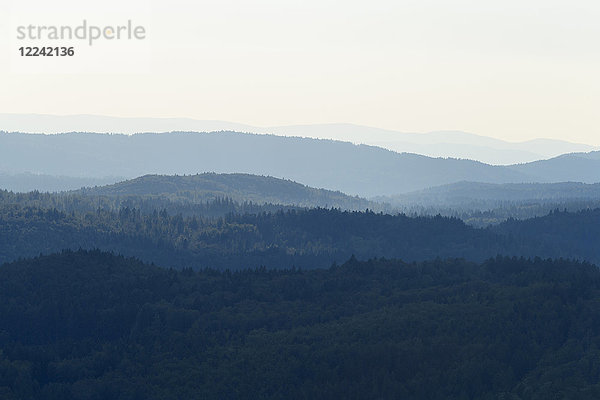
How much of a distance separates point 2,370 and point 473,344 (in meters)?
89.1

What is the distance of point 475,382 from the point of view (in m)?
178

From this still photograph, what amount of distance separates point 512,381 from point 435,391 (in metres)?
14.4

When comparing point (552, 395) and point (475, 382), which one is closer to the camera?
point (552, 395)

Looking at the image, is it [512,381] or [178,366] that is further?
[178,366]

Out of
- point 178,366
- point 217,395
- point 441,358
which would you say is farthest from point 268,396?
point 441,358

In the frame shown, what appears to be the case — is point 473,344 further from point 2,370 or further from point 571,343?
point 2,370

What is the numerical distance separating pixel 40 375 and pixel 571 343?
10248cm

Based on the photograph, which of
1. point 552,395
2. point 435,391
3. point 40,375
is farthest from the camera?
point 40,375

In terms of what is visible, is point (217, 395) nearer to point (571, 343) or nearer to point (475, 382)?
point (475, 382)

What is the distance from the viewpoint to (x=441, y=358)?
628 ft

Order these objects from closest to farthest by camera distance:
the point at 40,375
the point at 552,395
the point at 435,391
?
the point at 552,395
the point at 435,391
the point at 40,375

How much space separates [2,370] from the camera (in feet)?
608

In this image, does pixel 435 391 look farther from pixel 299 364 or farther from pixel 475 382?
pixel 299 364

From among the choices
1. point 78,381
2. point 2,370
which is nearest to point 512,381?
point 78,381
